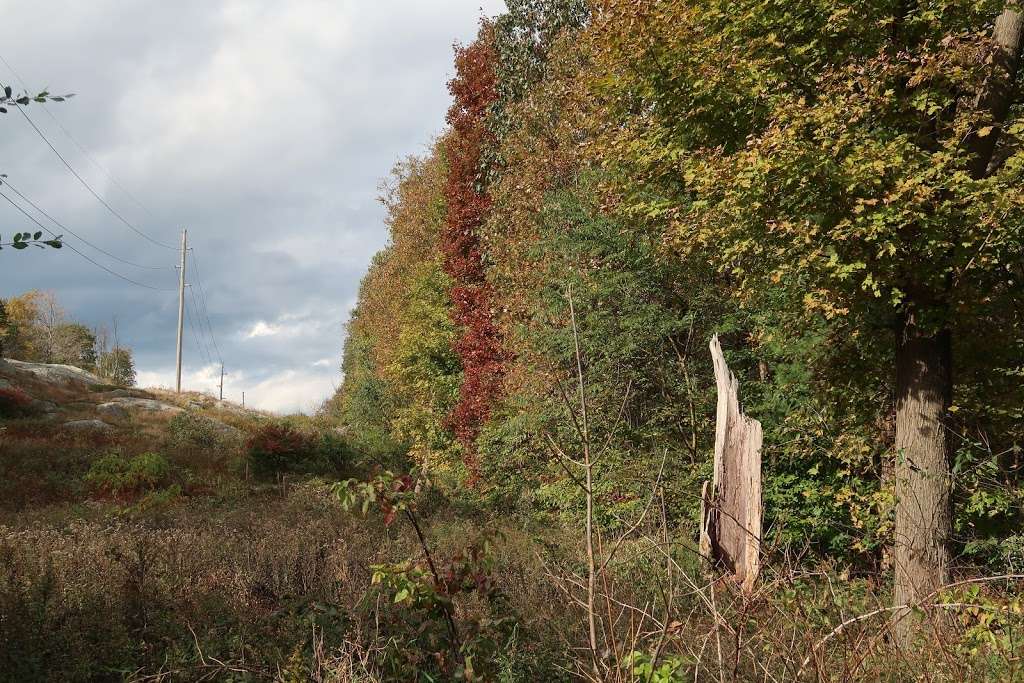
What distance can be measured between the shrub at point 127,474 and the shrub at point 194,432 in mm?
4660

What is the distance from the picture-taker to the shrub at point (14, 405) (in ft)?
77.0

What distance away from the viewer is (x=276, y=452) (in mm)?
19344

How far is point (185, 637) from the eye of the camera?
18.2ft

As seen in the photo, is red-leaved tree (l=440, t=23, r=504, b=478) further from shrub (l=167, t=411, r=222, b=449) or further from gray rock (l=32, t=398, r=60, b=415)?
gray rock (l=32, t=398, r=60, b=415)

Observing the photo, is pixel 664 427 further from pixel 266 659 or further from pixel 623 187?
pixel 266 659

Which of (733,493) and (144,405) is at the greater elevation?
(144,405)

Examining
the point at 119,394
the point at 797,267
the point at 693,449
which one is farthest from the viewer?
the point at 119,394

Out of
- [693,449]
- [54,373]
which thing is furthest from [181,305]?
[693,449]

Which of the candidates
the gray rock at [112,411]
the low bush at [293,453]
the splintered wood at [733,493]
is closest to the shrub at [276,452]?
the low bush at [293,453]

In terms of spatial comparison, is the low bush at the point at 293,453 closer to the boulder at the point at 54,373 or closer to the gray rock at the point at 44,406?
the gray rock at the point at 44,406

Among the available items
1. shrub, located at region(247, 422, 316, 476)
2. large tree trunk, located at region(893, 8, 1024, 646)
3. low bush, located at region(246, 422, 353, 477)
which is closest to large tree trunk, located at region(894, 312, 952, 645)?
large tree trunk, located at region(893, 8, 1024, 646)

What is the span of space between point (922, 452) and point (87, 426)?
23505 millimetres

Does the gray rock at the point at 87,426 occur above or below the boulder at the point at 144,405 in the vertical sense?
below

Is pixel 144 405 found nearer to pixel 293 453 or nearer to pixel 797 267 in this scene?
pixel 293 453
